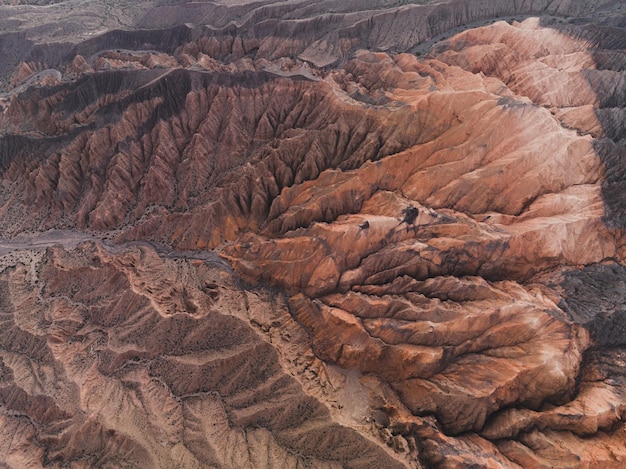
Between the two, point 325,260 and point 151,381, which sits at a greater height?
point 325,260

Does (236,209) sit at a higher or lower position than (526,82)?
lower

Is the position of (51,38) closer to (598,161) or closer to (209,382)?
(209,382)

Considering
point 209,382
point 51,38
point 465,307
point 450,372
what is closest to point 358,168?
point 465,307

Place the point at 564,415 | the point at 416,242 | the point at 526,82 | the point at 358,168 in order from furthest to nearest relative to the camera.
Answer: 1. the point at 526,82
2. the point at 358,168
3. the point at 416,242
4. the point at 564,415

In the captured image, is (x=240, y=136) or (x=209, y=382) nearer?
(x=209, y=382)

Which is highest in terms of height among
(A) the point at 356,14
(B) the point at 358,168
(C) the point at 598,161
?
(A) the point at 356,14

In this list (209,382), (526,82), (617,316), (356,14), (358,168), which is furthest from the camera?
(356,14)

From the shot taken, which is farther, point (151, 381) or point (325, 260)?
point (325, 260)

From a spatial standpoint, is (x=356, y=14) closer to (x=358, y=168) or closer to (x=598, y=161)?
(x=358, y=168)
